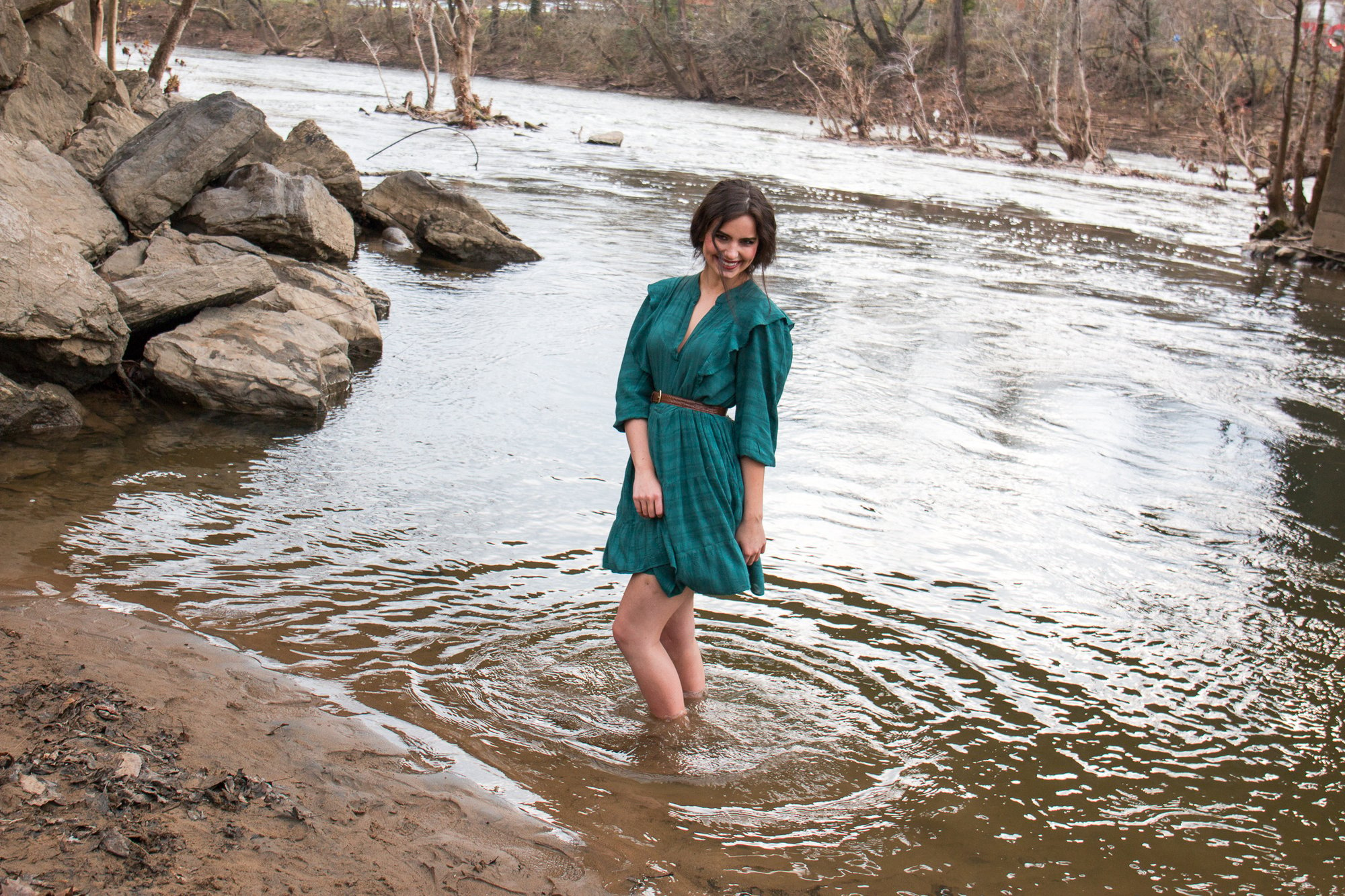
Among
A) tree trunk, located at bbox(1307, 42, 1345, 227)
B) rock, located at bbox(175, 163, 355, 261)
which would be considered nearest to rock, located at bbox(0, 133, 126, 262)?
rock, located at bbox(175, 163, 355, 261)

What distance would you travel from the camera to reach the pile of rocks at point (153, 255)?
5969 millimetres

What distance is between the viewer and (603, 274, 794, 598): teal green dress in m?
3.14

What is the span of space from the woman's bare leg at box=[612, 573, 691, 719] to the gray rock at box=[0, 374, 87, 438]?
3.82 meters

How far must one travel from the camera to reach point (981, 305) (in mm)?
12031

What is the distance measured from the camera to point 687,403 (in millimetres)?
3223

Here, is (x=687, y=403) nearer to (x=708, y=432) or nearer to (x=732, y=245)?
(x=708, y=432)

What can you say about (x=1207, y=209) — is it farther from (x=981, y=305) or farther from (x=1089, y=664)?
(x=1089, y=664)

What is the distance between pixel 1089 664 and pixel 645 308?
2.39m

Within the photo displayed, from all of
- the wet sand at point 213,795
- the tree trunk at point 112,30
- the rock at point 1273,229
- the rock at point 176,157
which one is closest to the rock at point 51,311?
the rock at point 176,157

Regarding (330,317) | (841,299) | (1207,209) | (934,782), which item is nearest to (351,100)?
(1207,209)

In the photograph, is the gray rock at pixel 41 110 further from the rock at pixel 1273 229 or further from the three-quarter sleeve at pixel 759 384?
the rock at pixel 1273 229

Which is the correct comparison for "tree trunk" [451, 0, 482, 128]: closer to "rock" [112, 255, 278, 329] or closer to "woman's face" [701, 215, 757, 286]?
"rock" [112, 255, 278, 329]

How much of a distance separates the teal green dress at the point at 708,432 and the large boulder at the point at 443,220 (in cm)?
900

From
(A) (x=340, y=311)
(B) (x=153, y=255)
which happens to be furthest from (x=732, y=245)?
(B) (x=153, y=255)
